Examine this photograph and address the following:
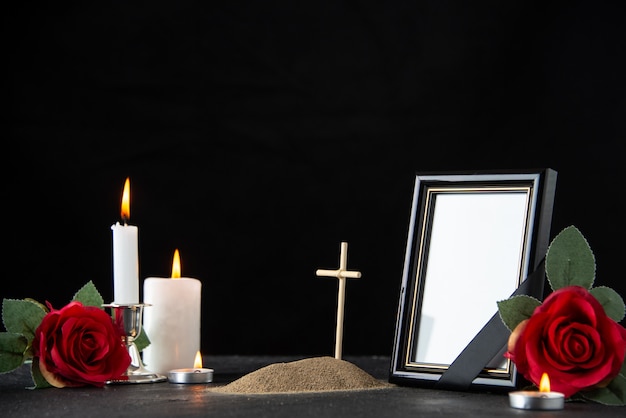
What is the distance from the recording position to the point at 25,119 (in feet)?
5.68

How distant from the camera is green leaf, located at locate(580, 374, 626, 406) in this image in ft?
2.96

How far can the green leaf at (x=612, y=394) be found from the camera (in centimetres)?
90

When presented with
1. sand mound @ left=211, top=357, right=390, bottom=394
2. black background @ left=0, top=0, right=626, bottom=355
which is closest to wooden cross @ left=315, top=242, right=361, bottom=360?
sand mound @ left=211, top=357, right=390, bottom=394

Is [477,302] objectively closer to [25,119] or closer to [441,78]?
[441,78]

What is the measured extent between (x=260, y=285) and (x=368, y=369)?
541 millimetres

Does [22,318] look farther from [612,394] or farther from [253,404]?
[612,394]

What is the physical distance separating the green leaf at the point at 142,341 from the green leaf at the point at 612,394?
1.70 ft

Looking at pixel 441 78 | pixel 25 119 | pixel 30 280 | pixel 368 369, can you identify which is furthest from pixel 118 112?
pixel 368 369

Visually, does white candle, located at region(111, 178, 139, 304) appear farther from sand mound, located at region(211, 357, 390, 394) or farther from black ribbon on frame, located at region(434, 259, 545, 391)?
black ribbon on frame, located at region(434, 259, 545, 391)

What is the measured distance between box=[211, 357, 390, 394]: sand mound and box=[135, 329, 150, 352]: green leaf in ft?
0.53

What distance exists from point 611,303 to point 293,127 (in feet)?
3.10

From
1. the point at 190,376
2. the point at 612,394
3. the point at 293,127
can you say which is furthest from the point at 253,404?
the point at 293,127

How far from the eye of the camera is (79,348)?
1.05m

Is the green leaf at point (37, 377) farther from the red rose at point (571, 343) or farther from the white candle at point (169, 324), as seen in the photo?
the red rose at point (571, 343)
